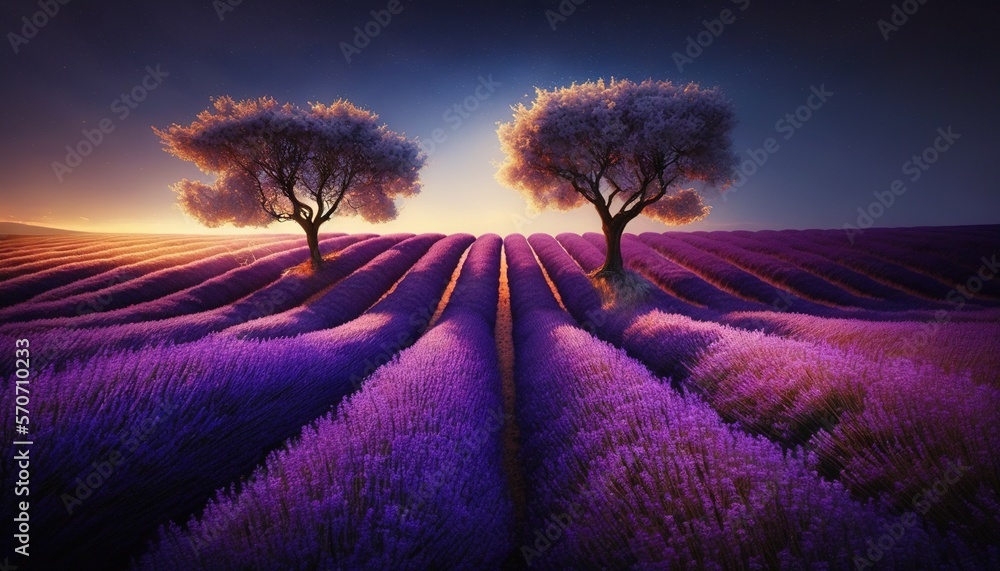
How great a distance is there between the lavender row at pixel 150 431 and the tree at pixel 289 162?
32.2 ft

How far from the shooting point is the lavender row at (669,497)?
1.11m

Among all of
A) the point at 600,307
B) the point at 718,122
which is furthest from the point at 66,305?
the point at 718,122

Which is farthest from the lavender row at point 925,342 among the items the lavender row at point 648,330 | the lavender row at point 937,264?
the lavender row at point 937,264

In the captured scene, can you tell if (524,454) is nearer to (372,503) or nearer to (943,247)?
(372,503)

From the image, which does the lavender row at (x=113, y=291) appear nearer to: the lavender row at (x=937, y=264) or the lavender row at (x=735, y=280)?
the lavender row at (x=735, y=280)

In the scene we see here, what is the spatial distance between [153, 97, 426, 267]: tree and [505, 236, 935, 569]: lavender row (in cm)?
1189

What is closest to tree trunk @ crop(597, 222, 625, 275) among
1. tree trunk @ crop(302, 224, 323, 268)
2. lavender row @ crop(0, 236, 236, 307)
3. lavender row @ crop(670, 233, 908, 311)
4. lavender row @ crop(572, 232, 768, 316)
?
lavender row @ crop(572, 232, 768, 316)

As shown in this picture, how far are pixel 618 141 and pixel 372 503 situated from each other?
9.85m

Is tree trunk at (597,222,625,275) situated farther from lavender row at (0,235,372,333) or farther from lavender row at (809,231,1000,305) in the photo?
lavender row at (0,235,372,333)

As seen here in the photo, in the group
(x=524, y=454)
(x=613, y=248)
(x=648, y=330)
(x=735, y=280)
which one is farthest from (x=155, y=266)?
(x=735, y=280)

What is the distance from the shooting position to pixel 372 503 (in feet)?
4.73

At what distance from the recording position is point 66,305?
781 centimetres

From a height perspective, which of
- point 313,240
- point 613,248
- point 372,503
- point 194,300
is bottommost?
point 194,300

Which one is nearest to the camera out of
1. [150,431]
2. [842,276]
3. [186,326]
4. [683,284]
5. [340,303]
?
[150,431]
